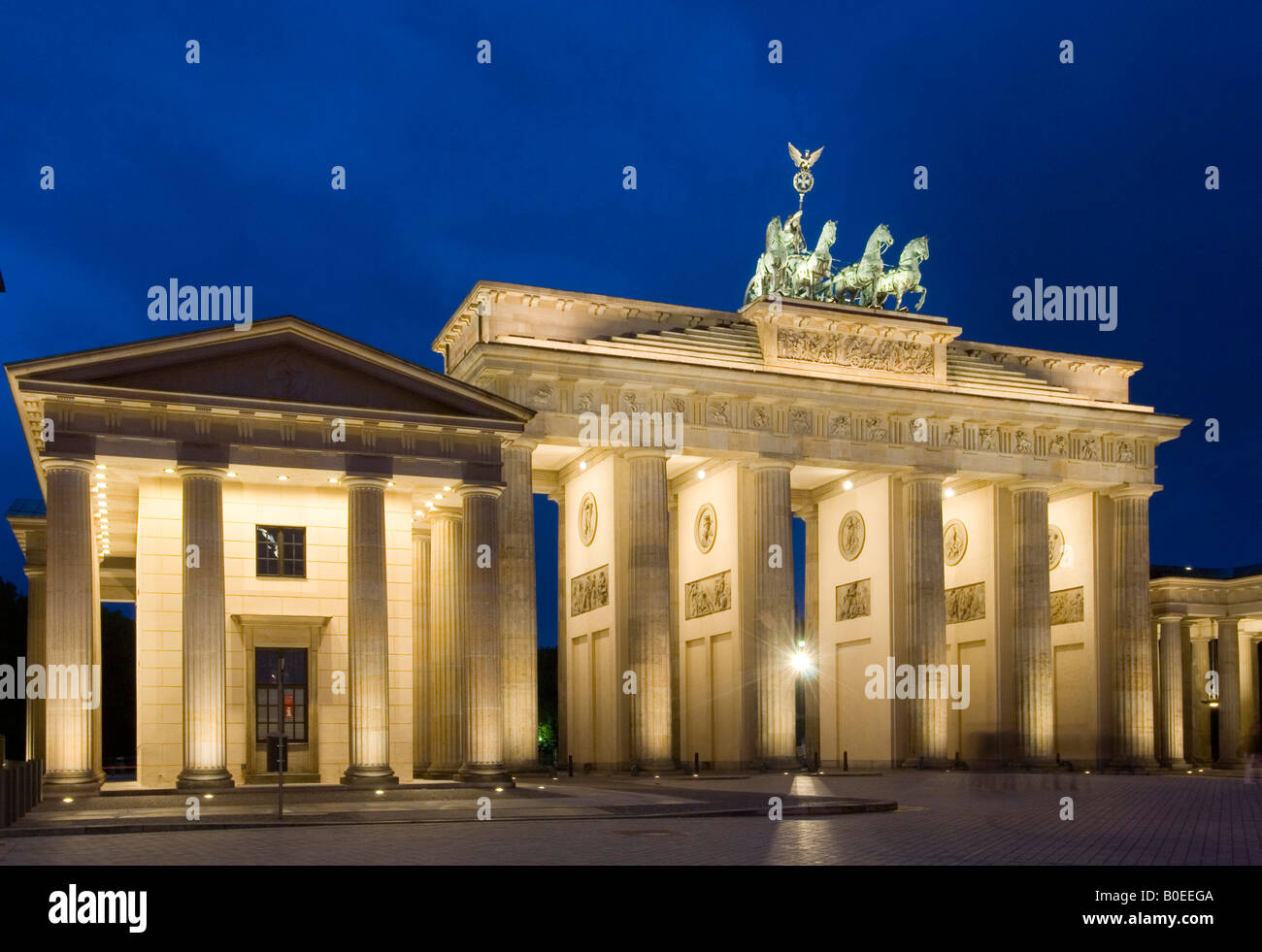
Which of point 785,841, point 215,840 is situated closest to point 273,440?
point 215,840

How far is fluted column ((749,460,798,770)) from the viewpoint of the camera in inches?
2254

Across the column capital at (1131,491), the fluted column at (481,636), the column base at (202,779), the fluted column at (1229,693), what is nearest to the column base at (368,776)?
the fluted column at (481,636)

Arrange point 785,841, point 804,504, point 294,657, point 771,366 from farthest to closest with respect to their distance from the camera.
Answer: point 804,504 < point 771,366 < point 294,657 < point 785,841

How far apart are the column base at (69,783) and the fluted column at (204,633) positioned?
214 centimetres

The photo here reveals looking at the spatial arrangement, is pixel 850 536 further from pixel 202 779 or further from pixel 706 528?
pixel 202 779

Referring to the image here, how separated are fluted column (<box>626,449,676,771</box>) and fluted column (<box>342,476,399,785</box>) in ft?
55.2

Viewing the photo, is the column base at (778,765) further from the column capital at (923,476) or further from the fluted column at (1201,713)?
the fluted column at (1201,713)

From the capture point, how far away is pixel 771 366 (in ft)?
196

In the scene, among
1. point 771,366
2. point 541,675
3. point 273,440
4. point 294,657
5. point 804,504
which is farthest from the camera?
point 541,675

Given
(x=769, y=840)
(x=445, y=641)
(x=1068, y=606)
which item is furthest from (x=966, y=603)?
(x=769, y=840)

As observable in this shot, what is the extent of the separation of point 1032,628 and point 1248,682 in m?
26.9

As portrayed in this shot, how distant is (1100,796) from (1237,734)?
135 feet

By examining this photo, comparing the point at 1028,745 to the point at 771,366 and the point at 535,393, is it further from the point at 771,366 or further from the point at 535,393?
the point at 535,393

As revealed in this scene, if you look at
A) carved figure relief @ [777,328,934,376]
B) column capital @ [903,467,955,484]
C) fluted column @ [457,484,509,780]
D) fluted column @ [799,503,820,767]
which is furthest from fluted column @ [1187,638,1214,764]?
fluted column @ [457,484,509,780]
